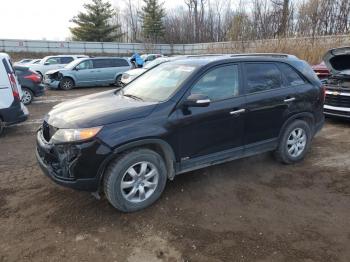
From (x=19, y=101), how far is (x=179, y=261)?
18.8ft

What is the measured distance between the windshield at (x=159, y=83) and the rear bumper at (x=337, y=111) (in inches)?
185

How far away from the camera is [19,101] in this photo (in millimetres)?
7320

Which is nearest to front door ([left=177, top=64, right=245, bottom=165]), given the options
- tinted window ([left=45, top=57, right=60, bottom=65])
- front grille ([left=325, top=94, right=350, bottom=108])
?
front grille ([left=325, top=94, right=350, bottom=108])

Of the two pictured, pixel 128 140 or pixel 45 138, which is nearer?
pixel 128 140

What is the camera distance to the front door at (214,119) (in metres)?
4.13

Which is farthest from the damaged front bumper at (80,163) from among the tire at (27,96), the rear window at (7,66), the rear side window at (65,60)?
the rear side window at (65,60)

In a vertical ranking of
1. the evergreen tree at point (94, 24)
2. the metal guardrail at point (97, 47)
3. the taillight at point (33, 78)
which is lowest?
the taillight at point (33, 78)

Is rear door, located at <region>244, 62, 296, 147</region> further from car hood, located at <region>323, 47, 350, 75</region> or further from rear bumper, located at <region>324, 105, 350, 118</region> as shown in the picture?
car hood, located at <region>323, 47, 350, 75</region>

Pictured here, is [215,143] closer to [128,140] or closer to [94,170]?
[128,140]

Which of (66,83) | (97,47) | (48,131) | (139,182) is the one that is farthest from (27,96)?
(97,47)

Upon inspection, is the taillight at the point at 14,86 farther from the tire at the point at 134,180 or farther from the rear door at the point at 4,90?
the tire at the point at 134,180

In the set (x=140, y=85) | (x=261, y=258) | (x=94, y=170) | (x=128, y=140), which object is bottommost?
(x=261, y=258)

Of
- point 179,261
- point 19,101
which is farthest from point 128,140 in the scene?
point 19,101

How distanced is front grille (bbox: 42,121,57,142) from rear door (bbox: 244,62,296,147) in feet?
8.15
